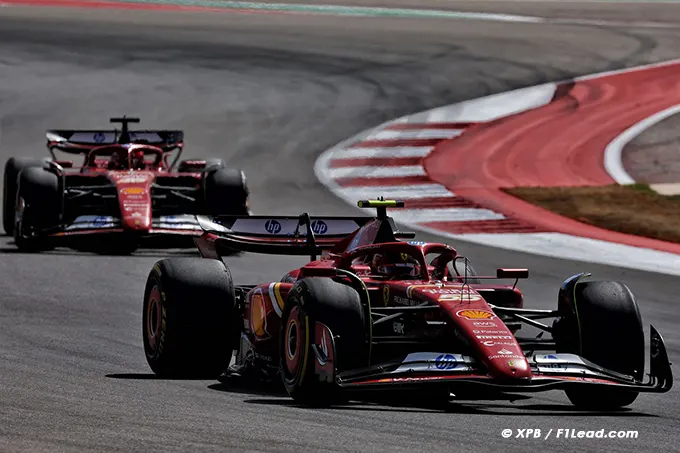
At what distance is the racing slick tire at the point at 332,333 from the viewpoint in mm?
10211

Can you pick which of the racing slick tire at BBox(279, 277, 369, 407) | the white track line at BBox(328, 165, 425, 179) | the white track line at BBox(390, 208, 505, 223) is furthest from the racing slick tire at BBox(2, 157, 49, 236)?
the racing slick tire at BBox(279, 277, 369, 407)

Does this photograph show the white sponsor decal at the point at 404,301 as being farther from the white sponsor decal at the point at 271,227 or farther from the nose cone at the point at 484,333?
the white sponsor decal at the point at 271,227

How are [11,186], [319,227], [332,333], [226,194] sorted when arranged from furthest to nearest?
[11,186], [226,194], [319,227], [332,333]

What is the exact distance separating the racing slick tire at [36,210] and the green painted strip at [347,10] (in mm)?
26869

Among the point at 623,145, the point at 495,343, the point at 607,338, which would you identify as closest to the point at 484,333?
the point at 495,343

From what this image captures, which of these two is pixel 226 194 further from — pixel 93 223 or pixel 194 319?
pixel 194 319

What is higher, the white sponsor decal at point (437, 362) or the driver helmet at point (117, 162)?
the driver helmet at point (117, 162)

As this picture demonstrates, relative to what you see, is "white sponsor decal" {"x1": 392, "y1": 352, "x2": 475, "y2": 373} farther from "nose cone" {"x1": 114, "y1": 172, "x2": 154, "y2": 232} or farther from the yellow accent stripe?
"nose cone" {"x1": 114, "y1": 172, "x2": 154, "y2": 232}

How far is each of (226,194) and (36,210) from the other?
2522 millimetres

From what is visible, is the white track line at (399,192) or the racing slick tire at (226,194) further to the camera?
the white track line at (399,192)

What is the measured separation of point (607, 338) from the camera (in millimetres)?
10867

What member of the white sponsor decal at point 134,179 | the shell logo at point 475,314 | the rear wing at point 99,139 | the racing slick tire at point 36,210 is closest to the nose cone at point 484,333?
the shell logo at point 475,314

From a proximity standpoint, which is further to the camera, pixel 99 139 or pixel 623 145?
pixel 623 145

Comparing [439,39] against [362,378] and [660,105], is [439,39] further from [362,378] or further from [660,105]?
[362,378]
